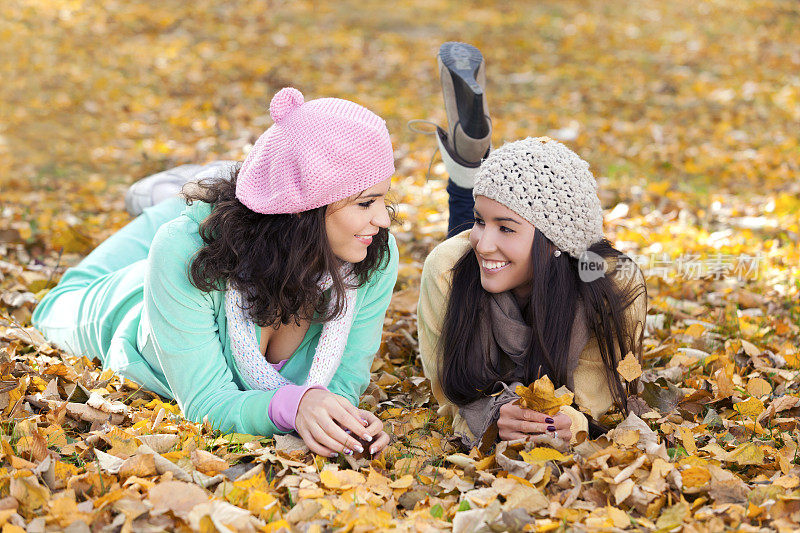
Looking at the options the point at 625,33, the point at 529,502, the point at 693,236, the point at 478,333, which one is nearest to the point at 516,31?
the point at 625,33

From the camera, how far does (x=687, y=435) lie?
8.10 feet

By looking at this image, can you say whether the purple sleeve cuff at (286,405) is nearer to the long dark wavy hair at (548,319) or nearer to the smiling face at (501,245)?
the long dark wavy hair at (548,319)

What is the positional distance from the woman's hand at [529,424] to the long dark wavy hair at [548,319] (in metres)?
0.23

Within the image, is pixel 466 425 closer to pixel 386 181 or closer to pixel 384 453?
pixel 384 453

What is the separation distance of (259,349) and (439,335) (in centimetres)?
64

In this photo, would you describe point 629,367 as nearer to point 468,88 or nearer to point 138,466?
point 468,88

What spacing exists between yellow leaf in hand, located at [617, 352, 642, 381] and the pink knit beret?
992 millimetres

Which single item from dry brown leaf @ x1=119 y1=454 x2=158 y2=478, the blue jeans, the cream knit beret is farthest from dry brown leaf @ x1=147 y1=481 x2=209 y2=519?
the blue jeans

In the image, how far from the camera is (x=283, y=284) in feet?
7.85

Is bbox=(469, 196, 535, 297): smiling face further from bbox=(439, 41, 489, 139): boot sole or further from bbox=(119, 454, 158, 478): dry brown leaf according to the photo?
bbox=(119, 454, 158, 478): dry brown leaf

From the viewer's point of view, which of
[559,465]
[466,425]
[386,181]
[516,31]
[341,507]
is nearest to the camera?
[341,507]

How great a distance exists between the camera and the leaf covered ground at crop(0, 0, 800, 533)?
2.08m

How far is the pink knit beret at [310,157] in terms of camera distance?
2.24 meters

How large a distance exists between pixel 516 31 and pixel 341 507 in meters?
10.2
